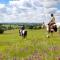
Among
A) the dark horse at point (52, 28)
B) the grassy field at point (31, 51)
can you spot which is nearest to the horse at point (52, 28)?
the dark horse at point (52, 28)

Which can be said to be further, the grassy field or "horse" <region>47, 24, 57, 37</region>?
"horse" <region>47, 24, 57, 37</region>

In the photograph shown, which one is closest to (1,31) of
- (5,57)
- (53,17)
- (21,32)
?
(21,32)

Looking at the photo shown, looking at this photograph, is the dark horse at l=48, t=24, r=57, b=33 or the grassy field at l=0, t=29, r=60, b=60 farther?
the dark horse at l=48, t=24, r=57, b=33

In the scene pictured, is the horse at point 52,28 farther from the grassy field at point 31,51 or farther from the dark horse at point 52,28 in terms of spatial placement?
the grassy field at point 31,51

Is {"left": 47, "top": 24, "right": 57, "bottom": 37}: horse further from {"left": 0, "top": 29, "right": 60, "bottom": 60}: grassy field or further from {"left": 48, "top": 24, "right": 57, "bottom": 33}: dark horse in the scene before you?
{"left": 0, "top": 29, "right": 60, "bottom": 60}: grassy field

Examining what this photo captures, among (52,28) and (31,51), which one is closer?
(31,51)

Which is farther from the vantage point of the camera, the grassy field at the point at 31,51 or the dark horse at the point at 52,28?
the dark horse at the point at 52,28

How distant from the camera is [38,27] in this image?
37.1 meters

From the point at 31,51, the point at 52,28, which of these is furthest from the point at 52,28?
the point at 31,51

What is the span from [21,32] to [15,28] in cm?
840

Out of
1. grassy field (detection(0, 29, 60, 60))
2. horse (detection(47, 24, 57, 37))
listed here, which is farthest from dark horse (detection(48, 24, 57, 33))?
grassy field (detection(0, 29, 60, 60))

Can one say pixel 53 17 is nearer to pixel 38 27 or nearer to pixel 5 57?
pixel 38 27

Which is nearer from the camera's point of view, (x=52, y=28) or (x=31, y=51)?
(x=31, y=51)

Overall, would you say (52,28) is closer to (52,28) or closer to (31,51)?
(52,28)
